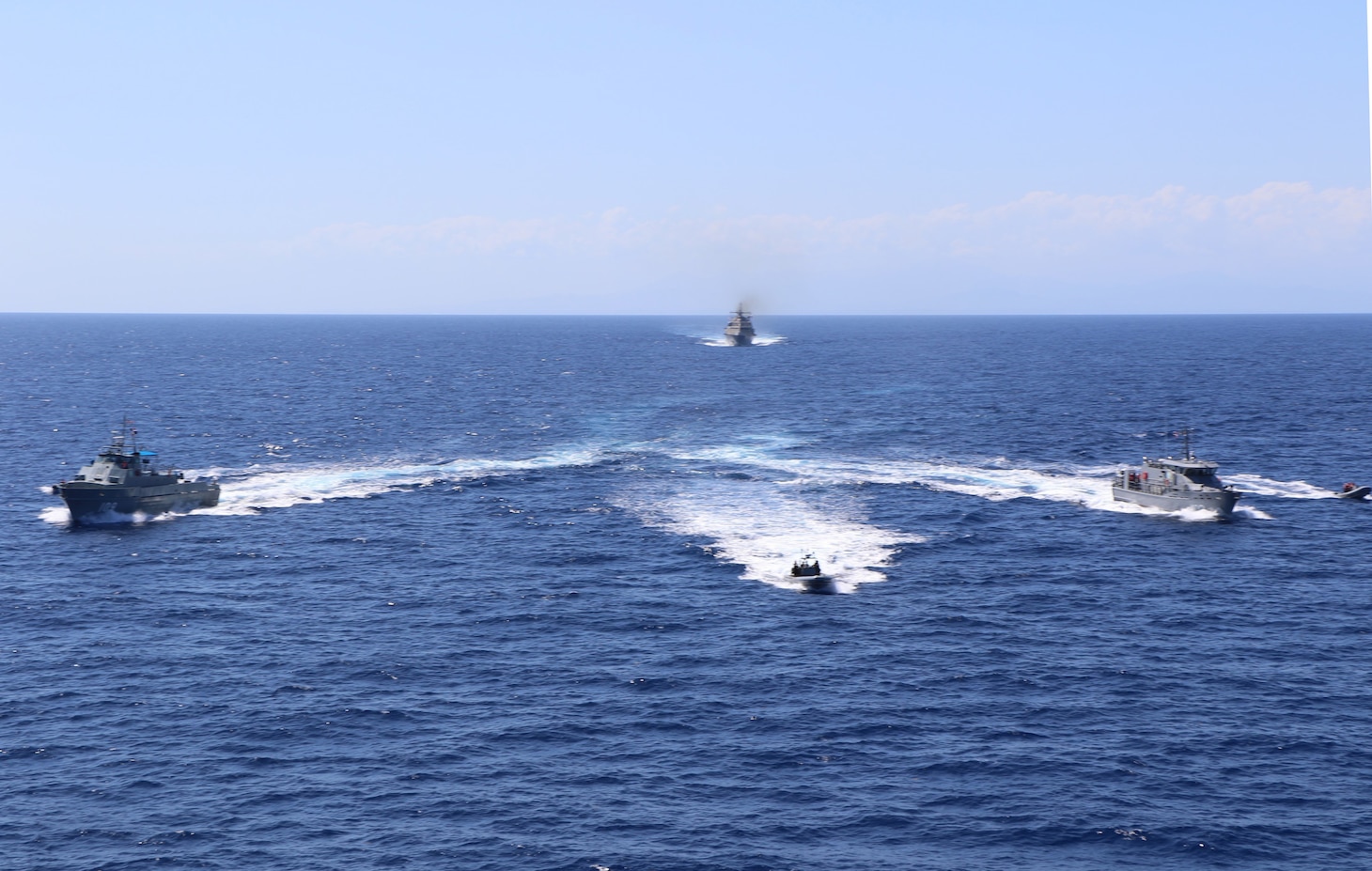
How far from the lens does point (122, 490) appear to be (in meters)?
127

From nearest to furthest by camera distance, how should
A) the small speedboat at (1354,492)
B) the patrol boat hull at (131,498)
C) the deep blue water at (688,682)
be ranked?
the deep blue water at (688,682), the patrol boat hull at (131,498), the small speedboat at (1354,492)

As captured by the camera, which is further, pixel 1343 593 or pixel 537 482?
pixel 537 482

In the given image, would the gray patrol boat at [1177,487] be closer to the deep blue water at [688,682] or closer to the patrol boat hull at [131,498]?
the deep blue water at [688,682]

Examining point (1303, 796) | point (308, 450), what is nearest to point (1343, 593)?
point (1303, 796)

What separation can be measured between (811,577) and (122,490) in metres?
80.5

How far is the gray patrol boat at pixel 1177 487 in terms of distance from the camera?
415 feet

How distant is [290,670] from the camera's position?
266 feet

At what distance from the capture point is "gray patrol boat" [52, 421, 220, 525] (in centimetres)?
12569

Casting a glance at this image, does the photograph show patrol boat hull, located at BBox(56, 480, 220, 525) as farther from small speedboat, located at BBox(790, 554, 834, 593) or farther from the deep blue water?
small speedboat, located at BBox(790, 554, 834, 593)

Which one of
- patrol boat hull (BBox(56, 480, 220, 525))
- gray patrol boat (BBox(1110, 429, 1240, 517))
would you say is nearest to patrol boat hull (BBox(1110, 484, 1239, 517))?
gray patrol boat (BBox(1110, 429, 1240, 517))

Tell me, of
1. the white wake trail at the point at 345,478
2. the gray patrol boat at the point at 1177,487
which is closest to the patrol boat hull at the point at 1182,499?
the gray patrol boat at the point at 1177,487

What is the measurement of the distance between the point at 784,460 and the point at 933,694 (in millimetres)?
89785

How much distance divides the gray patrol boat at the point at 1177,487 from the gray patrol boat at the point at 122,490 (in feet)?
366

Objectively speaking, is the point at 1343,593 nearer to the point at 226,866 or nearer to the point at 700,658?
the point at 700,658
